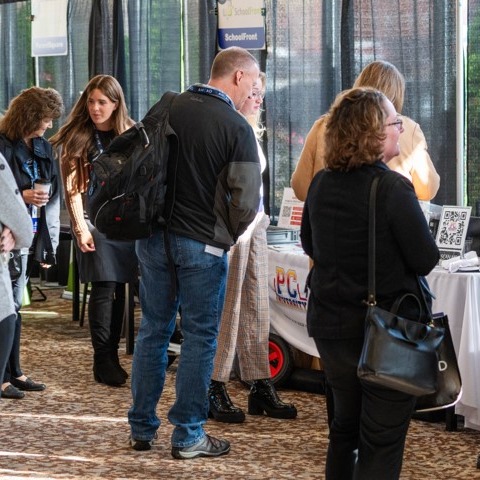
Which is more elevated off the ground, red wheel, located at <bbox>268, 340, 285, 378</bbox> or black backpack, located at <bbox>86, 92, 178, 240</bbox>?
black backpack, located at <bbox>86, 92, 178, 240</bbox>

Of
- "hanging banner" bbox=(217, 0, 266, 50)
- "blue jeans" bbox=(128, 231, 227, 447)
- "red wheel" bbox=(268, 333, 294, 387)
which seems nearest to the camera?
"blue jeans" bbox=(128, 231, 227, 447)

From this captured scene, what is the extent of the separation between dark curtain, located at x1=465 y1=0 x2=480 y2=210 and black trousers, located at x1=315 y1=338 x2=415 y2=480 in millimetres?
3117

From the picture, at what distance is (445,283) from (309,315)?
1.52 meters

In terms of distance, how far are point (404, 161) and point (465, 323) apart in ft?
2.35

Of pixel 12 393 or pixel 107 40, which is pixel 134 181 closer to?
pixel 12 393

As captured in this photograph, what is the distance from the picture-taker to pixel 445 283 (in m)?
4.23

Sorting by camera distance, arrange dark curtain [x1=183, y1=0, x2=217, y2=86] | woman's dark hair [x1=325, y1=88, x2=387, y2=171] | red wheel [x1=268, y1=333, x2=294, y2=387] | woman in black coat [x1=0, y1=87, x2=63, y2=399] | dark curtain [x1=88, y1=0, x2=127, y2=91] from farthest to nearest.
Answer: dark curtain [x1=88, y1=0, x2=127, y2=91]
dark curtain [x1=183, y1=0, x2=217, y2=86]
red wheel [x1=268, y1=333, x2=294, y2=387]
woman in black coat [x1=0, y1=87, x2=63, y2=399]
woman's dark hair [x1=325, y1=88, x2=387, y2=171]

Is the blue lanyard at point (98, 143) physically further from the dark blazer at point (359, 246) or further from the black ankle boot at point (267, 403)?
the dark blazer at point (359, 246)

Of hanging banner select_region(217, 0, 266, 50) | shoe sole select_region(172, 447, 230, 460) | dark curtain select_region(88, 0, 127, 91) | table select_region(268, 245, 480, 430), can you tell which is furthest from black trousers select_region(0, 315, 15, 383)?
dark curtain select_region(88, 0, 127, 91)

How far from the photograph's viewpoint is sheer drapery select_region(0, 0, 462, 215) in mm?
5969

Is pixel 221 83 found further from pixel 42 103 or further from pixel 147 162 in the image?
pixel 42 103

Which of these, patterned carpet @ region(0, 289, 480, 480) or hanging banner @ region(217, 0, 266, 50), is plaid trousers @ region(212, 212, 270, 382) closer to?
patterned carpet @ region(0, 289, 480, 480)

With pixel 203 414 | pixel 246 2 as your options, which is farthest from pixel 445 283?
pixel 246 2

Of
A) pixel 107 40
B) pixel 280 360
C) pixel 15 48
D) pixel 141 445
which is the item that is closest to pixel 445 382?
pixel 141 445
